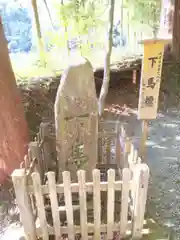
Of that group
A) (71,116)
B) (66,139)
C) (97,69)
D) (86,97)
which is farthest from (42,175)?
(97,69)

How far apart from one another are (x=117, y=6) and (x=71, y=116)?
2.92 meters

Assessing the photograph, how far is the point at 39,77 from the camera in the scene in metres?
4.66

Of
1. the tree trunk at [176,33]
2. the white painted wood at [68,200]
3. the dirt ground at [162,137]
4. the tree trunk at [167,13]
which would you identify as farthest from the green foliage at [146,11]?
the white painted wood at [68,200]

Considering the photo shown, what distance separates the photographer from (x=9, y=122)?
2.99 metres

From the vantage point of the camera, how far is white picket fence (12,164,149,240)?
2.12 meters

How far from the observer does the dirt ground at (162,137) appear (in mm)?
2969

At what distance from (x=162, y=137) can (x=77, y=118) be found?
7.12ft

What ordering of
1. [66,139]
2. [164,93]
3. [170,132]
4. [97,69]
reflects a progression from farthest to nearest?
[164,93] → [97,69] → [170,132] → [66,139]

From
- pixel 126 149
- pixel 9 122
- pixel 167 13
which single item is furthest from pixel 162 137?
pixel 167 13

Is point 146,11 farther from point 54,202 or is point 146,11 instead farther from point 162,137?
point 54,202

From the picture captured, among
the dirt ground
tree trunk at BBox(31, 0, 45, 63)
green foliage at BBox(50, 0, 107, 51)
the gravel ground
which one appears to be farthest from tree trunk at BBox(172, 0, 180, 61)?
tree trunk at BBox(31, 0, 45, 63)

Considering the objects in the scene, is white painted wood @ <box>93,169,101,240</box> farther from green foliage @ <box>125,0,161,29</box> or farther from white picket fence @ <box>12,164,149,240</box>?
green foliage @ <box>125,0,161,29</box>

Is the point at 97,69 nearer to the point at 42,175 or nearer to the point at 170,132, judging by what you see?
the point at 170,132

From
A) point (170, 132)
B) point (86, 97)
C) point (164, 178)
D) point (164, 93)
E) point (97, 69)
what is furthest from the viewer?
point (164, 93)
